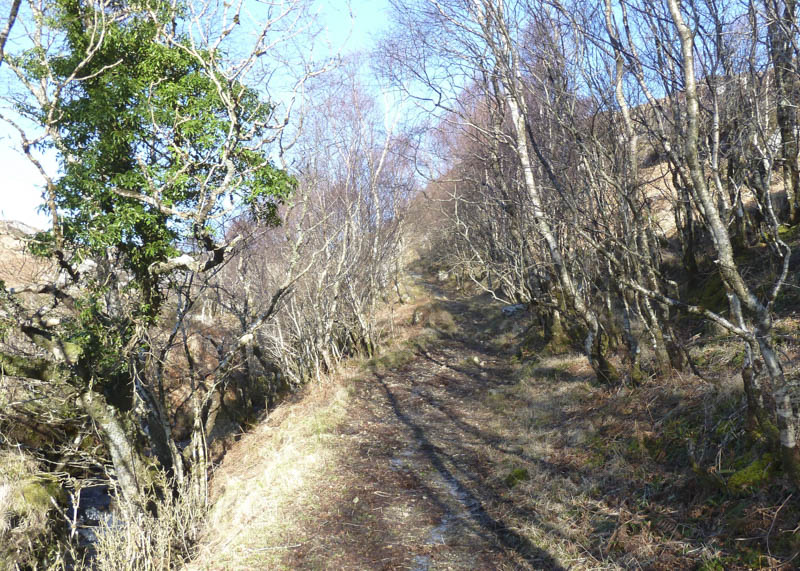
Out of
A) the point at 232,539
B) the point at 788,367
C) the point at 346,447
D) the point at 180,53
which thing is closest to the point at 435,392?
the point at 346,447

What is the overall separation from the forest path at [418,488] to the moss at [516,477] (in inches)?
3.2

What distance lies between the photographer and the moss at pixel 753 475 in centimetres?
428

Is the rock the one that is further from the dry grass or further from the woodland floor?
the dry grass

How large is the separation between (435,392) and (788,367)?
761 cm

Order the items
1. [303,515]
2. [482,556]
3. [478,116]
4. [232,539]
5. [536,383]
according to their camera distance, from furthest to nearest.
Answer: [478,116] < [536,383] < [303,515] < [232,539] < [482,556]

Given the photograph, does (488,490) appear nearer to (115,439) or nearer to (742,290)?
(742,290)

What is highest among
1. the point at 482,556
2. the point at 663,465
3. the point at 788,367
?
the point at 788,367

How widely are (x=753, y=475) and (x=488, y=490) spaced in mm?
3116

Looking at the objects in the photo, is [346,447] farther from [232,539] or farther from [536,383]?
[536,383]

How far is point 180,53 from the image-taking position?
8.30m

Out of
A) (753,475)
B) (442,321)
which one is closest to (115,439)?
(753,475)

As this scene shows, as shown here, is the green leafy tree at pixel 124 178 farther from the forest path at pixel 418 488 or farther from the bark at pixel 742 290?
the bark at pixel 742 290

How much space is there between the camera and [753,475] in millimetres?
4359

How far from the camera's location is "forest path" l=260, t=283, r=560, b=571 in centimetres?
556
